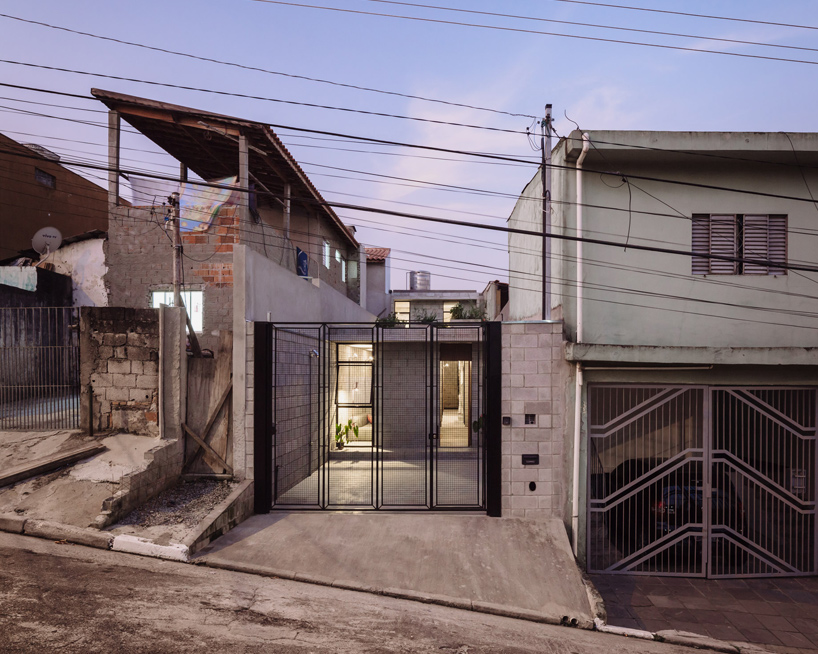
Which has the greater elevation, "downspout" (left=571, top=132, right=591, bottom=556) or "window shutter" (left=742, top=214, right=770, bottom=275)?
"window shutter" (left=742, top=214, right=770, bottom=275)

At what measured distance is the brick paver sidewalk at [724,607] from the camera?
542 cm

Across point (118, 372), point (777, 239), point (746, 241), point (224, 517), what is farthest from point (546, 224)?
point (118, 372)

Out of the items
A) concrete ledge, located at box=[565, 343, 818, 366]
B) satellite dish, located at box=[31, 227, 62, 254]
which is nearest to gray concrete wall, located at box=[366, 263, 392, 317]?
satellite dish, located at box=[31, 227, 62, 254]

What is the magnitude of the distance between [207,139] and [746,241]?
1111 centimetres

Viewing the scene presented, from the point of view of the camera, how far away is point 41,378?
7.22m

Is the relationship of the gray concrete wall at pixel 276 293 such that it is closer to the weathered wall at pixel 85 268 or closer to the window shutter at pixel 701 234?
the weathered wall at pixel 85 268

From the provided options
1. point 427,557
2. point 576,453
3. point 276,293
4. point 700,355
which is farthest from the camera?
point 276,293

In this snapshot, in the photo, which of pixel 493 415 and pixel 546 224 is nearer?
pixel 493 415

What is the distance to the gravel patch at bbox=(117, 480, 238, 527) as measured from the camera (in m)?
5.83

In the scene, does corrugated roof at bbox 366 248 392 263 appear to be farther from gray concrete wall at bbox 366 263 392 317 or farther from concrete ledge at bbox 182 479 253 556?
concrete ledge at bbox 182 479 253 556

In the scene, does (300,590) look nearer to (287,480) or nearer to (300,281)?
(287,480)

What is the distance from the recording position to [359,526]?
657 centimetres

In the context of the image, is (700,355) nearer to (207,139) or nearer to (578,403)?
(578,403)

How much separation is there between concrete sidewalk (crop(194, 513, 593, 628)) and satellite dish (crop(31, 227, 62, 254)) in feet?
31.9
